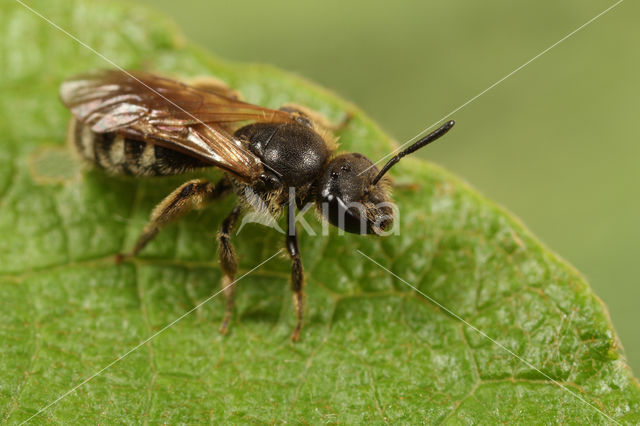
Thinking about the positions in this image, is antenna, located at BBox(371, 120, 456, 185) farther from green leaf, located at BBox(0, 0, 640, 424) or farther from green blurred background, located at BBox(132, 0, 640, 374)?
green blurred background, located at BBox(132, 0, 640, 374)

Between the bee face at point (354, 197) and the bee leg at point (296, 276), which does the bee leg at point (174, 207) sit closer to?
the bee leg at point (296, 276)

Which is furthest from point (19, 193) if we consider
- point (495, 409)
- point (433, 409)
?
point (495, 409)

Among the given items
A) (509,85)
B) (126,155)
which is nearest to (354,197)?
(126,155)

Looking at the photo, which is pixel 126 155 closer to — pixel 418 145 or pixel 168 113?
pixel 168 113

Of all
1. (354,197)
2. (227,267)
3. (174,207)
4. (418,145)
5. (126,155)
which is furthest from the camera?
(126,155)

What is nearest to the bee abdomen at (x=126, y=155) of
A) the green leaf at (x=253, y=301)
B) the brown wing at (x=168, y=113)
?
the brown wing at (x=168, y=113)

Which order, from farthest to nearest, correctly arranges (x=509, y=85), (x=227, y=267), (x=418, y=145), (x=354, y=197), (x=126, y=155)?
1. (x=509, y=85)
2. (x=126, y=155)
3. (x=227, y=267)
4. (x=354, y=197)
5. (x=418, y=145)

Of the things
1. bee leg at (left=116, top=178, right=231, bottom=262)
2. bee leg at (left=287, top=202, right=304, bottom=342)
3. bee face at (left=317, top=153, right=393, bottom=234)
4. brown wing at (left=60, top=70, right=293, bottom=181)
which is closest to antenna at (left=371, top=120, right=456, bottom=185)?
bee face at (left=317, top=153, right=393, bottom=234)
